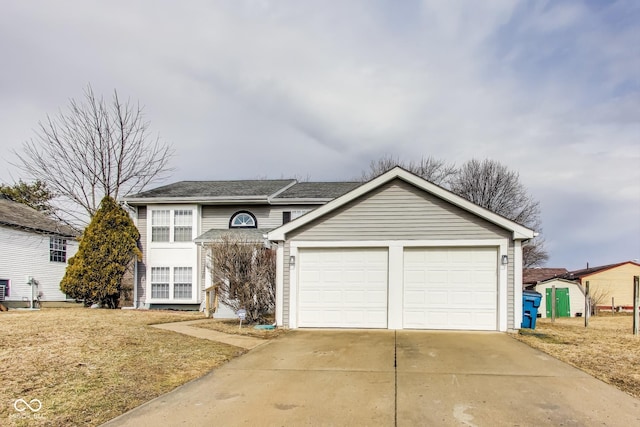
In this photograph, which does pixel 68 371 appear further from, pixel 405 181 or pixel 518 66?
pixel 518 66

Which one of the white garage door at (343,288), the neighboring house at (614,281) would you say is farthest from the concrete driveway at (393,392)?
the neighboring house at (614,281)

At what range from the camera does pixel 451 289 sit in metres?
11.6

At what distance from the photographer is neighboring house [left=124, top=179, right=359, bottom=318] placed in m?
19.8

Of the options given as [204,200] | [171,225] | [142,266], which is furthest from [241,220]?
[142,266]

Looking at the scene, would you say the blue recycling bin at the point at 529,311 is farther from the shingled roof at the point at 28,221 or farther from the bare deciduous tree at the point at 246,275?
the shingled roof at the point at 28,221

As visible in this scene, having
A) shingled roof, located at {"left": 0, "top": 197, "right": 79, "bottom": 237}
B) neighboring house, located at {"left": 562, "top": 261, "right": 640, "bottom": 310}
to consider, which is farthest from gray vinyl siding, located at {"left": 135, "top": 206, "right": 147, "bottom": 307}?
neighboring house, located at {"left": 562, "top": 261, "right": 640, "bottom": 310}

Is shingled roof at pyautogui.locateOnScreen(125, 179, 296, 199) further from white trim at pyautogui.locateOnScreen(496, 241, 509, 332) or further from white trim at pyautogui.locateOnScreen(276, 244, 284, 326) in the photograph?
white trim at pyautogui.locateOnScreen(496, 241, 509, 332)

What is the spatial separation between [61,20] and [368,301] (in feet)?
40.0

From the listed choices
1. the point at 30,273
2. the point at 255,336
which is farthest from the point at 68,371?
the point at 30,273

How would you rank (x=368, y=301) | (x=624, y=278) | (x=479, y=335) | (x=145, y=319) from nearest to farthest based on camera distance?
(x=479, y=335) → (x=368, y=301) → (x=145, y=319) → (x=624, y=278)

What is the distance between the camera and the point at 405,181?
12000 millimetres

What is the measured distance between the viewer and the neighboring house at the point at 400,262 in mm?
11445

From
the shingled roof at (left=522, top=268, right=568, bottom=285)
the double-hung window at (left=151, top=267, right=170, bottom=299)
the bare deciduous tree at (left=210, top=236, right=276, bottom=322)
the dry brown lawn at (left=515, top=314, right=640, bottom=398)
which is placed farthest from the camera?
the shingled roof at (left=522, top=268, right=568, bottom=285)

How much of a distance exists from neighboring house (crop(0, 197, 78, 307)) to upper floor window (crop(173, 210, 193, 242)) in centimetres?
742
